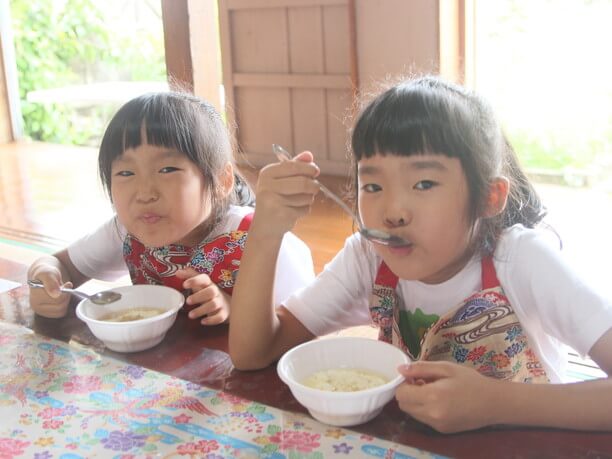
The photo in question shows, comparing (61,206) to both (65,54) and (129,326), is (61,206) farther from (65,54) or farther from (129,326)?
(65,54)

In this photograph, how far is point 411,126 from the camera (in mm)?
1026

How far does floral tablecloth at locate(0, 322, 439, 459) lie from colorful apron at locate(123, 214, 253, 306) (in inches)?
A: 16.2

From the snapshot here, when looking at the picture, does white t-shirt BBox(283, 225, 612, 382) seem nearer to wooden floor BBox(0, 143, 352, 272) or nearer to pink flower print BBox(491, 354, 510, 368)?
pink flower print BBox(491, 354, 510, 368)

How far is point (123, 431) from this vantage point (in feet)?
2.92

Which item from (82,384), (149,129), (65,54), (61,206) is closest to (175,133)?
(149,129)

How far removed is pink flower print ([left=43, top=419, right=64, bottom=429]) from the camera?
Result: 0.91 metres

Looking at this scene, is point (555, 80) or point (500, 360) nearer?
point (500, 360)

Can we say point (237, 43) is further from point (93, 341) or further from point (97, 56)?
point (93, 341)

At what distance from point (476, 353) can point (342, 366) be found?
21 centimetres

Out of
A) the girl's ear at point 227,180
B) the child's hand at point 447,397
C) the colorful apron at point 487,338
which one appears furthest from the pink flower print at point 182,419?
the girl's ear at point 227,180

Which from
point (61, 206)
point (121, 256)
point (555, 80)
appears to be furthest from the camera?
point (555, 80)

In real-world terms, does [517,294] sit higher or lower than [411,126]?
lower

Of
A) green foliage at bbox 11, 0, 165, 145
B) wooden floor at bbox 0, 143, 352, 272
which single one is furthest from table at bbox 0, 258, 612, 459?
green foliage at bbox 11, 0, 165, 145

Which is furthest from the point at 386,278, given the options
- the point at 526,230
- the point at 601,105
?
the point at 601,105
